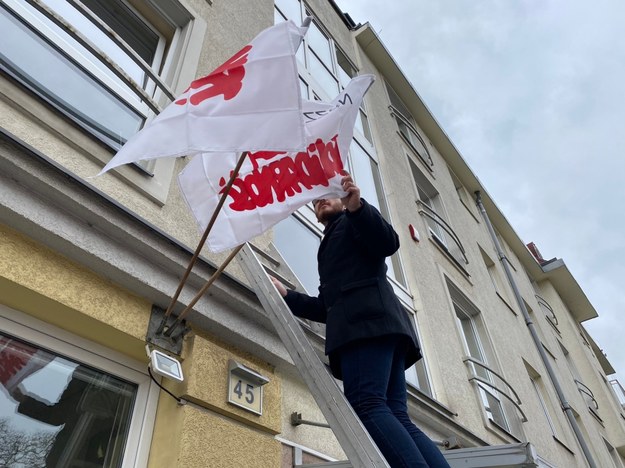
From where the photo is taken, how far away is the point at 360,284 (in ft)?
7.50

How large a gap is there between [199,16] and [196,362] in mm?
3288

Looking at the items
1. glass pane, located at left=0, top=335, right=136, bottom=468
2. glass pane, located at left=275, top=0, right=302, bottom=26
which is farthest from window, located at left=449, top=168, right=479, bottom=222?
glass pane, located at left=0, top=335, right=136, bottom=468

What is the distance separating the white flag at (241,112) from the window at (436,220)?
659cm

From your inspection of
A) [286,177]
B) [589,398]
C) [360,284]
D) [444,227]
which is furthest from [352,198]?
[589,398]

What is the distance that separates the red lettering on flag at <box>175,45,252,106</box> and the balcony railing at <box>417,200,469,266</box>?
6562 mm

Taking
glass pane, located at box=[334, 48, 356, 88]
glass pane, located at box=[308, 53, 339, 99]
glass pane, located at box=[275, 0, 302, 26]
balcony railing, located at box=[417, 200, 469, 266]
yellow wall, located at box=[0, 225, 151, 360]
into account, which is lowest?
yellow wall, located at box=[0, 225, 151, 360]

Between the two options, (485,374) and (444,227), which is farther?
(444,227)

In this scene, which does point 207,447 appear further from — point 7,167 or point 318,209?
point 7,167

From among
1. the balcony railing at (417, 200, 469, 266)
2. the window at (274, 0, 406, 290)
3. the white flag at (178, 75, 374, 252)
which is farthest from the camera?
the balcony railing at (417, 200, 469, 266)

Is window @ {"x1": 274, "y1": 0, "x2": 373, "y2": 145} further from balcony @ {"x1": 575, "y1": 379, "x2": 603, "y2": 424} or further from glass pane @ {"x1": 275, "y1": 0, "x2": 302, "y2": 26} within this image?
balcony @ {"x1": 575, "y1": 379, "x2": 603, "y2": 424}

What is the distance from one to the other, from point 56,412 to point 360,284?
1460mm

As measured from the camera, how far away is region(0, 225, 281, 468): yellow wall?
7.26ft

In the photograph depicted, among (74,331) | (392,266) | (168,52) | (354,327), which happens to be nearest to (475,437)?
(392,266)

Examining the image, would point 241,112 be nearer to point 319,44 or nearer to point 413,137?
point 319,44
